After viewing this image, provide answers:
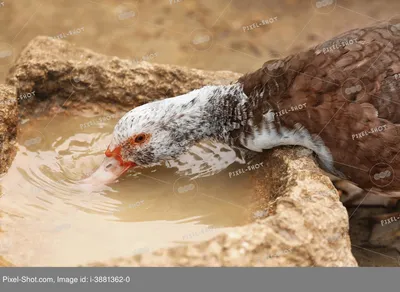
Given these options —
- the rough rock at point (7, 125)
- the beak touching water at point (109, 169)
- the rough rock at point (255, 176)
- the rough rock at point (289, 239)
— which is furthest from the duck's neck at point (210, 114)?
the rough rock at point (7, 125)

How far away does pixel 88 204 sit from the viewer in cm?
370

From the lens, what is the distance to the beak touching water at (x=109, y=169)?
3861 mm

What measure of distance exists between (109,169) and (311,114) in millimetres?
1403

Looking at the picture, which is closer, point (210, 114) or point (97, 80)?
point (210, 114)

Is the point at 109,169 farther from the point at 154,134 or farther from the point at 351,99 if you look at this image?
the point at 351,99

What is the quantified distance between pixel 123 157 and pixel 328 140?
4.51 ft

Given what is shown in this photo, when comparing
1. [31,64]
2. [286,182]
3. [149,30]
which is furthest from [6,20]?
[286,182]

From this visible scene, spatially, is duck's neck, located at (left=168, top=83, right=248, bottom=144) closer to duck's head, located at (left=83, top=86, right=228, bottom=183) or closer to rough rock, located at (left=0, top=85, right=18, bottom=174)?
duck's head, located at (left=83, top=86, right=228, bottom=183)

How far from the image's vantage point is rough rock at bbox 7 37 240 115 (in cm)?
441

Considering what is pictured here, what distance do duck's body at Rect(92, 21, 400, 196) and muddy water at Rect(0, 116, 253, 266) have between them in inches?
10.4

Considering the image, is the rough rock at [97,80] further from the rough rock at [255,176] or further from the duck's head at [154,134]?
the duck's head at [154,134]

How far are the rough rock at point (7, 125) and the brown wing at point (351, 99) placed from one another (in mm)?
1689

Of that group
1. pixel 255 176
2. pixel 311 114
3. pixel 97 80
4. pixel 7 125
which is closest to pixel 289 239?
pixel 311 114

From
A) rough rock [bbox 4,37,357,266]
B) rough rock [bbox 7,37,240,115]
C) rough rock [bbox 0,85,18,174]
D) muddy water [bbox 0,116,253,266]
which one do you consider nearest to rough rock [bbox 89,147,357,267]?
rough rock [bbox 4,37,357,266]
